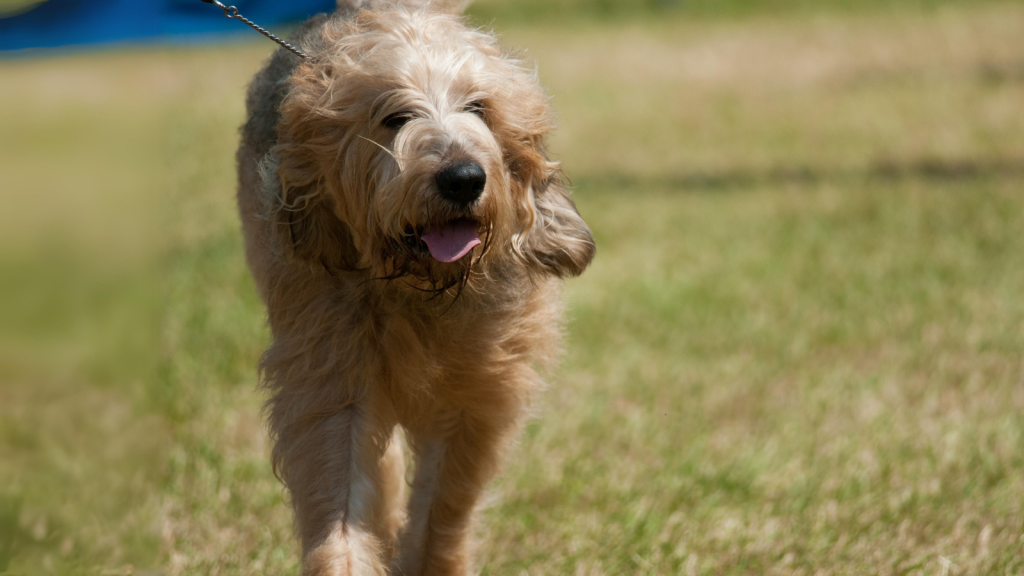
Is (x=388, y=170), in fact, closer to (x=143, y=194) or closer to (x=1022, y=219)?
(x=143, y=194)

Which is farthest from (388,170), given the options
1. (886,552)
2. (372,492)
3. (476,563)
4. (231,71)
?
(231,71)

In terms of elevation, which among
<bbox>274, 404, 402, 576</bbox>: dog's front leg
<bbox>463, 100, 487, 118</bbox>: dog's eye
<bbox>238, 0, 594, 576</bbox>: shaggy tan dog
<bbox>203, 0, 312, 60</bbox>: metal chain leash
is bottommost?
<bbox>274, 404, 402, 576</bbox>: dog's front leg

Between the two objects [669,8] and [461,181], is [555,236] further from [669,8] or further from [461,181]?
[669,8]

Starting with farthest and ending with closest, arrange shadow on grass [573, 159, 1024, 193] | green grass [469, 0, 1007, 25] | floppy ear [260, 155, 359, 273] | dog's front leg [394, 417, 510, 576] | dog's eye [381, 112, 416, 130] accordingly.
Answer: green grass [469, 0, 1007, 25] < shadow on grass [573, 159, 1024, 193] < dog's front leg [394, 417, 510, 576] < floppy ear [260, 155, 359, 273] < dog's eye [381, 112, 416, 130]

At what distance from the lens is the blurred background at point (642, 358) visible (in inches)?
135

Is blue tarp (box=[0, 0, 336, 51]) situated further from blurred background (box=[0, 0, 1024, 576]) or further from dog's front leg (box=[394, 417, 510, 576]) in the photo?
dog's front leg (box=[394, 417, 510, 576])

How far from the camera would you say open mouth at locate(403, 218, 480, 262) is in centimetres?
317

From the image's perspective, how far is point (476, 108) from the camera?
3312mm

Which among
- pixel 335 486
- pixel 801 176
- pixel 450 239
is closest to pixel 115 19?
pixel 450 239

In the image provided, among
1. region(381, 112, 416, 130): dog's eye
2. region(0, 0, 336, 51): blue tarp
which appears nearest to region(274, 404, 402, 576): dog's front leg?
region(381, 112, 416, 130): dog's eye

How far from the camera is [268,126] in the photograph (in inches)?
157

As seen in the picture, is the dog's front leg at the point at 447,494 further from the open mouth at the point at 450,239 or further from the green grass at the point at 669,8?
the green grass at the point at 669,8

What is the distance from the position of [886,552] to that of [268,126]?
2776mm

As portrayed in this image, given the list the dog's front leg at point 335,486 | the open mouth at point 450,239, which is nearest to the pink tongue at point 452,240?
the open mouth at point 450,239
